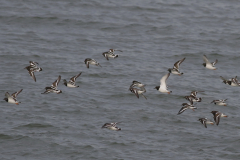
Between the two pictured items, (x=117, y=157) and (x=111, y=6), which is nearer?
(x=117, y=157)

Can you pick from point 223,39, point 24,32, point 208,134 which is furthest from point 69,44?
point 208,134

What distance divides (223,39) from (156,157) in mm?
20077

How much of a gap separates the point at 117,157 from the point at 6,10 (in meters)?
26.0

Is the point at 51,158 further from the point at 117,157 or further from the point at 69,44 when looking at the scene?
the point at 69,44

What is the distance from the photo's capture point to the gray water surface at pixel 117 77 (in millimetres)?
24859

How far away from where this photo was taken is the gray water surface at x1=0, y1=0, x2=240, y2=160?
81.6 ft

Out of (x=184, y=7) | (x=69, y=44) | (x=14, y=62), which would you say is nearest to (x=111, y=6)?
(x=184, y=7)

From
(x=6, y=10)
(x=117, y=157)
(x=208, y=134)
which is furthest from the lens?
(x=6, y=10)

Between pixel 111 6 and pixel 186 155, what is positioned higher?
pixel 111 6

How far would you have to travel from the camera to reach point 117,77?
32969 millimetres

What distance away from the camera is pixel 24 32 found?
4091 centimetres

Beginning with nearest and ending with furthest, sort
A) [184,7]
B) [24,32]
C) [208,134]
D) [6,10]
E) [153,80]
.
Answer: [208,134]
[153,80]
[24,32]
[6,10]
[184,7]

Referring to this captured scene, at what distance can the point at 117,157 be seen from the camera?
933 inches

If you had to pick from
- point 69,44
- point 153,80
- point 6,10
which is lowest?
point 153,80
